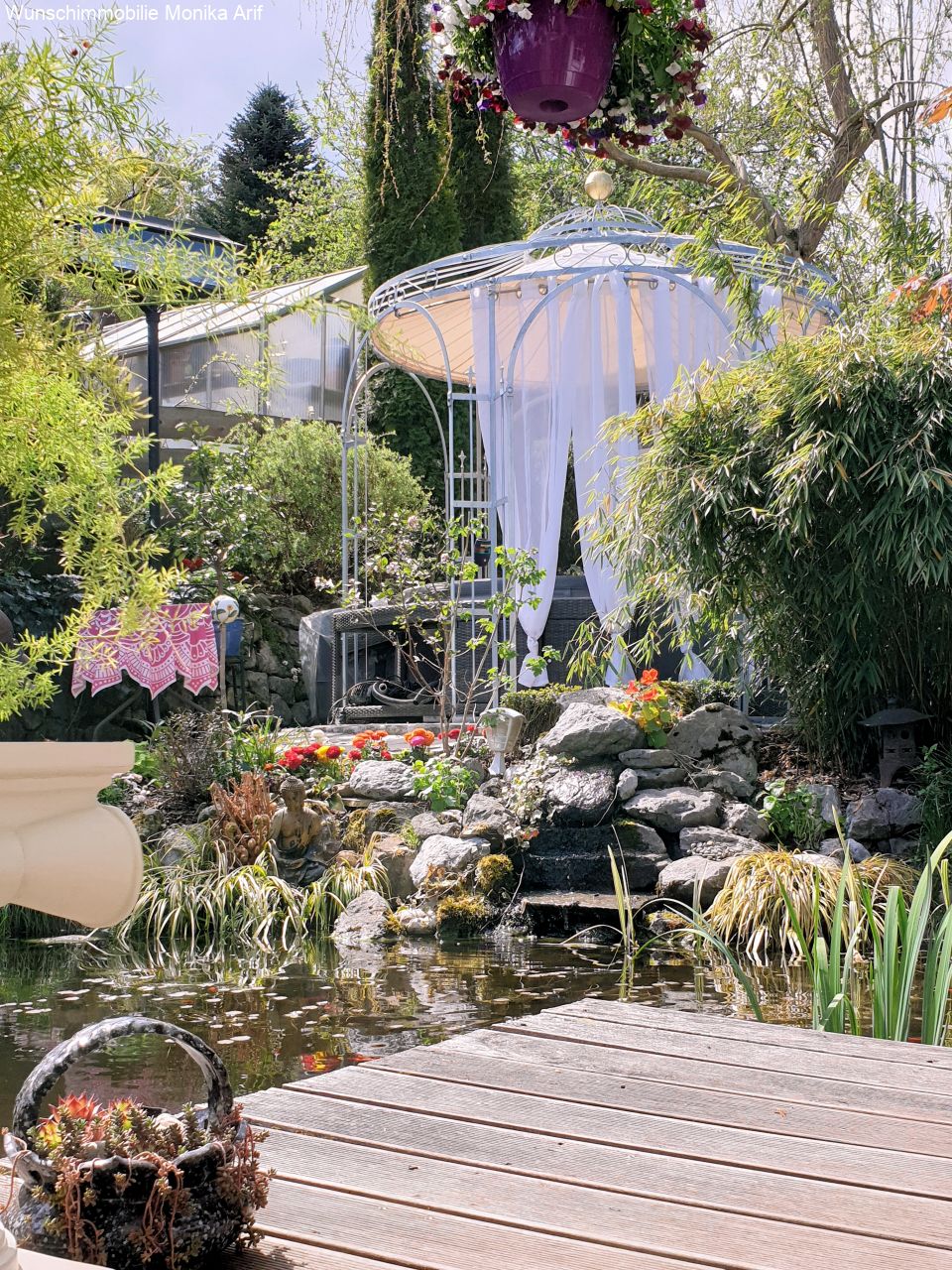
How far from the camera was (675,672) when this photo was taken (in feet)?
25.9

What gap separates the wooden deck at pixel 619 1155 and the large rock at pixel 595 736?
4126 mm

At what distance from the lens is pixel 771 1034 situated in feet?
7.16

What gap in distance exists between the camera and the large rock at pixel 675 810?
607cm

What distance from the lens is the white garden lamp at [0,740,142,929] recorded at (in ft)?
2.74

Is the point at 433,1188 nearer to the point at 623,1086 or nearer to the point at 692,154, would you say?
the point at 623,1086

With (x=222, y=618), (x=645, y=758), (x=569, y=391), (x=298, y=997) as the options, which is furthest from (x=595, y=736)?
(x=569, y=391)

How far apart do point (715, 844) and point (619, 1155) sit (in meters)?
4.37

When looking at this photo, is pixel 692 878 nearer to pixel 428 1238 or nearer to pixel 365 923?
pixel 365 923

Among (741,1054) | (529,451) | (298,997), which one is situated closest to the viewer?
(741,1054)

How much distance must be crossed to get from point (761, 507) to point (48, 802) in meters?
5.37

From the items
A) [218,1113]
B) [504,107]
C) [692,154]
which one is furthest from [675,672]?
[692,154]

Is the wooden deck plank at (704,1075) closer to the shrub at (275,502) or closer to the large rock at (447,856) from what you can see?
the large rock at (447,856)

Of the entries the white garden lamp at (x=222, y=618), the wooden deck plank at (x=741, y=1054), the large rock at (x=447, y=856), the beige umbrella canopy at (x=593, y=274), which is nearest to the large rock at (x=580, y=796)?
the large rock at (x=447, y=856)

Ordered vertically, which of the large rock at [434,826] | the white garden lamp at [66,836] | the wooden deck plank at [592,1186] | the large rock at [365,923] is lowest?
the large rock at [365,923]
